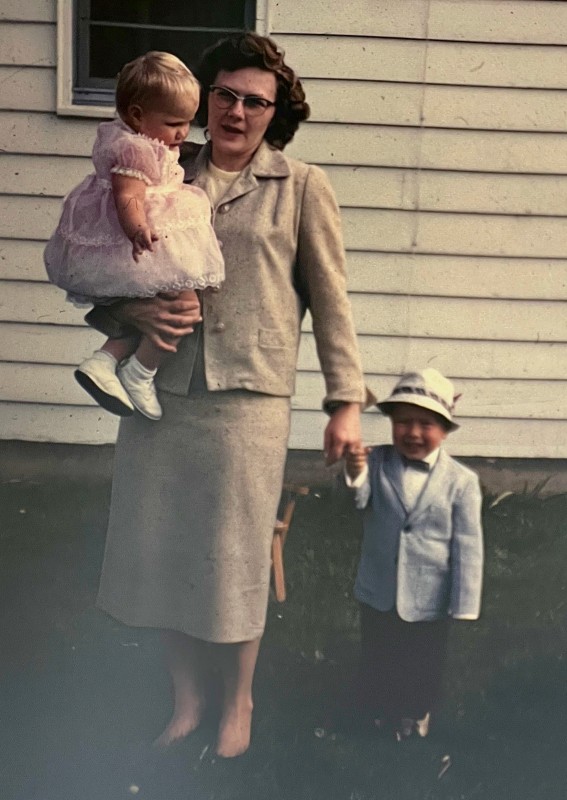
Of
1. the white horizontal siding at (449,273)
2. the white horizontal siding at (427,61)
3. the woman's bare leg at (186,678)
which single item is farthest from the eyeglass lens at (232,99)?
the woman's bare leg at (186,678)

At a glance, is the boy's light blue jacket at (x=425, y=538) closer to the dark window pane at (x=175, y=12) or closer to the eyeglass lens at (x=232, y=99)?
the eyeglass lens at (x=232, y=99)

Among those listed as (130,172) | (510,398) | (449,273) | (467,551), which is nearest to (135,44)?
(130,172)

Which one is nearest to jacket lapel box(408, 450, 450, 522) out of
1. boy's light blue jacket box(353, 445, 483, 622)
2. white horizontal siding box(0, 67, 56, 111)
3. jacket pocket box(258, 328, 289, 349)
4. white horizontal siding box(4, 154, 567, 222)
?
boy's light blue jacket box(353, 445, 483, 622)

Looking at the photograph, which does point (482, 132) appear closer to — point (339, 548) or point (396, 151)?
point (396, 151)

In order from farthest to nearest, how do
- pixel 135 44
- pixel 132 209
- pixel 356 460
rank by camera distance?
pixel 356 460 → pixel 135 44 → pixel 132 209

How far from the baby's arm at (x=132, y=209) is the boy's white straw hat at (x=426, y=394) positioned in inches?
20.1

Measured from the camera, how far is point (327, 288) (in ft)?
6.28

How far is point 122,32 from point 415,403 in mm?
773

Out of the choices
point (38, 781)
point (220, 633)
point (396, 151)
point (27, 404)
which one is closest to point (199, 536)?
point (220, 633)

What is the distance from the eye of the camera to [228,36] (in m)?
1.84

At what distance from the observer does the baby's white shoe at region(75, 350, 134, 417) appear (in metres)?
1.88

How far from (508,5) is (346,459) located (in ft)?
2.58

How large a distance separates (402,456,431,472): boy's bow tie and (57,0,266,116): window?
0.74 m

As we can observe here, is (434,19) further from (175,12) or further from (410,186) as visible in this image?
(175,12)
